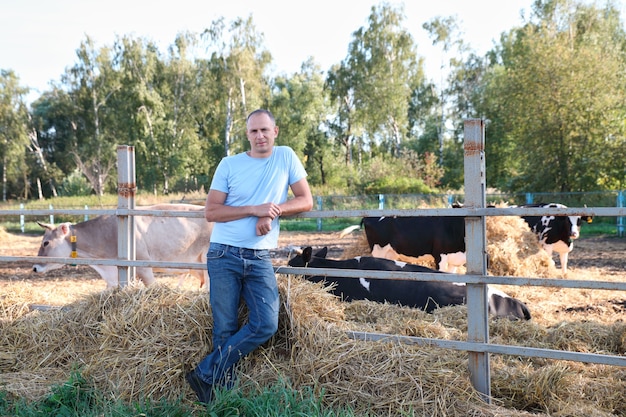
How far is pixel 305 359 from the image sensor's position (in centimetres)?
377

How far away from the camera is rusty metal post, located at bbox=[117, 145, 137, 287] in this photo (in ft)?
15.6

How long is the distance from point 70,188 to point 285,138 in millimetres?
18583

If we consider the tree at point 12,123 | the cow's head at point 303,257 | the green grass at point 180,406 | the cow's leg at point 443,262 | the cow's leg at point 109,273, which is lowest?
the green grass at point 180,406

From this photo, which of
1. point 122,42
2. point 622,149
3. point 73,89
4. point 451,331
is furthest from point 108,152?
point 451,331

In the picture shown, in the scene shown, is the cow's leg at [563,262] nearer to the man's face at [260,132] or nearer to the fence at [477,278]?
the fence at [477,278]

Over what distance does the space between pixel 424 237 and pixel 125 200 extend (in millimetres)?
6235

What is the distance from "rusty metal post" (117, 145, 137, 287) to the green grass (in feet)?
3.80

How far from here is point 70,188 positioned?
4775 centimetres

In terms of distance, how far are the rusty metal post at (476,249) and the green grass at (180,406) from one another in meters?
0.94

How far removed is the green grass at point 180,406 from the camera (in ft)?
11.0

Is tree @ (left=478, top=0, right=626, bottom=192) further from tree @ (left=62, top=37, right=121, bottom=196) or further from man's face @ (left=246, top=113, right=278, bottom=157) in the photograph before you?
tree @ (left=62, top=37, right=121, bottom=196)

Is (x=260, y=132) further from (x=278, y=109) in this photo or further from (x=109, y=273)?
(x=278, y=109)

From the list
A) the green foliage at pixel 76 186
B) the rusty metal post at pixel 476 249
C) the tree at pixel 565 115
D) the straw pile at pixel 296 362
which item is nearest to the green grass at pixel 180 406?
the straw pile at pixel 296 362

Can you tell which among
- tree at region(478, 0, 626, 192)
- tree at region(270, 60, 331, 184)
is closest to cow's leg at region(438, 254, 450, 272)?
tree at region(478, 0, 626, 192)
